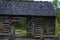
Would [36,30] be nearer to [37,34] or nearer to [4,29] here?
[37,34]

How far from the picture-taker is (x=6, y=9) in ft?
74.7

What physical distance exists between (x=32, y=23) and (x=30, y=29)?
74cm

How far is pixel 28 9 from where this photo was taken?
23016 millimetres

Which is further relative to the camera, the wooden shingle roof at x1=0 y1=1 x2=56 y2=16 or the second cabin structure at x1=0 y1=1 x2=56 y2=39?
the wooden shingle roof at x1=0 y1=1 x2=56 y2=16

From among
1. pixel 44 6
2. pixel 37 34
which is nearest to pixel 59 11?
pixel 44 6

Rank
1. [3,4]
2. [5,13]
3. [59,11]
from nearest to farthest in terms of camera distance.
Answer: [5,13] < [3,4] < [59,11]

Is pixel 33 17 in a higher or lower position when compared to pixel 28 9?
lower

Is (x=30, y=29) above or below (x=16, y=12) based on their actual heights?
below

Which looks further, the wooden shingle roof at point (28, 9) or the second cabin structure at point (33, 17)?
the wooden shingle roof at point (28, 9)

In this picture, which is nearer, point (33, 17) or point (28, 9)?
point (33, 17)

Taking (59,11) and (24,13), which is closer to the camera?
(24,13)

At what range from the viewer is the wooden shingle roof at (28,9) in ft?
72.7

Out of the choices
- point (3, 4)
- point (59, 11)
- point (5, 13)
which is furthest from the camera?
point (59, 11)

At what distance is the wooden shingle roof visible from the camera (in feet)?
72.7
